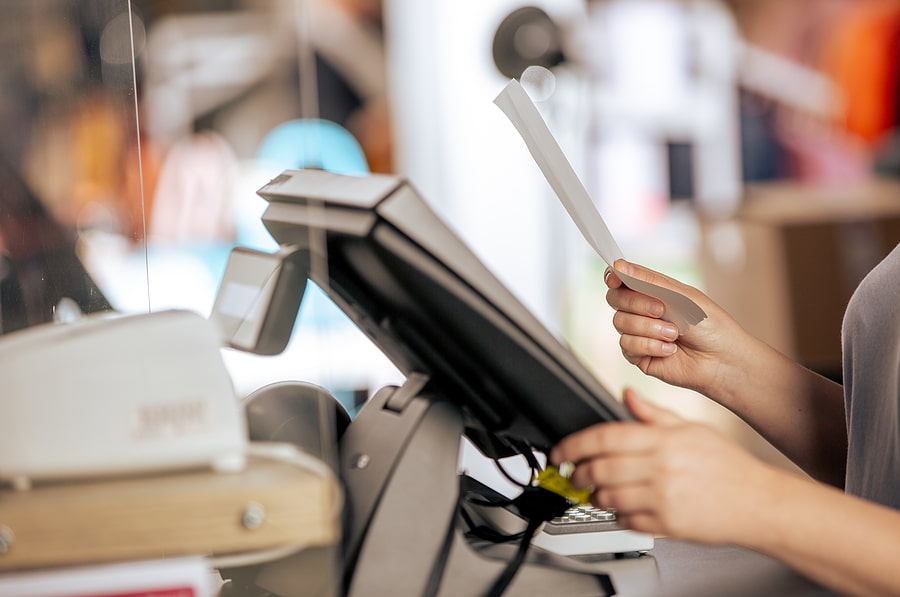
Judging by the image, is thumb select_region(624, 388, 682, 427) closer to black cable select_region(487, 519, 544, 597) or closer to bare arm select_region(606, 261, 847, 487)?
black cable select_region(487, 519, 544, 597)

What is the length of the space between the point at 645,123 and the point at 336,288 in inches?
152

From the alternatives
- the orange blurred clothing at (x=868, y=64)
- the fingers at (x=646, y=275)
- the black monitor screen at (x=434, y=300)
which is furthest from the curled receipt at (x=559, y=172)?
the orange blurred clothing at (x=868, y=64)

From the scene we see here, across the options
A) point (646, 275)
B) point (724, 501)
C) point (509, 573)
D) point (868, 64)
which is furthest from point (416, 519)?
point (868, 64)

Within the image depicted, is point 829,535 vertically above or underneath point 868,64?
underneath

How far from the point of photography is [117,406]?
0.49 meters

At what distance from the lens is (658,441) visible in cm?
58

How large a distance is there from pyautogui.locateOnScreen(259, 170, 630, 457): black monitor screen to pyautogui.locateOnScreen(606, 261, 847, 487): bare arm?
0.88ft

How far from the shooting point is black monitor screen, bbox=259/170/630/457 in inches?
20.9

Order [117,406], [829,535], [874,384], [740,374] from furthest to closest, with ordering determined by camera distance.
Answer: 1. [740,374]
2. [874,384]
3. [829,535]
4. [117,406]

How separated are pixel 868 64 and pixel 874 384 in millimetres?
3923

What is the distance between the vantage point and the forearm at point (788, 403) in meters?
0.92

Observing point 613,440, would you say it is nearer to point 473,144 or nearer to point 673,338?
point 673,338

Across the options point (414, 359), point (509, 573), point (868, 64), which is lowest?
point (509, 573)

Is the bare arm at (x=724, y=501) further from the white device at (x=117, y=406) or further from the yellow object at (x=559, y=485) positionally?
the white device at (x=117, y=406)
